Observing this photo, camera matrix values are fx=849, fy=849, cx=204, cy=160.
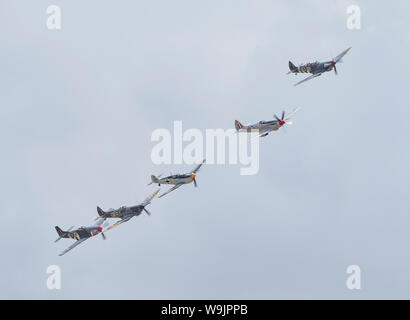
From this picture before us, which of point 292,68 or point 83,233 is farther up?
point 292,68

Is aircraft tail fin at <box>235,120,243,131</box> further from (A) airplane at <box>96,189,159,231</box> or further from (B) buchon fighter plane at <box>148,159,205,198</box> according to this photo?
(A) airplane at <box>96,189,159,231</box>

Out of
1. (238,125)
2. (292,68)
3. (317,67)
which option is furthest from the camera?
(292,68)

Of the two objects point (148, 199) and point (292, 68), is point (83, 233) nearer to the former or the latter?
point (148, 199)

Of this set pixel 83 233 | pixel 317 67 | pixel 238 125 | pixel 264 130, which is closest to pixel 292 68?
pixel 317 67

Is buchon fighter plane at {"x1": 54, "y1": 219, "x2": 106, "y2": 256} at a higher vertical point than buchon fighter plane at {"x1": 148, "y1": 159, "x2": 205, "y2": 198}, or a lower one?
lower

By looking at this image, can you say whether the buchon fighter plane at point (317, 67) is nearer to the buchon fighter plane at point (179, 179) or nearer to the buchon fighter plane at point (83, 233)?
the buchon fighter plane at point (179, 179)

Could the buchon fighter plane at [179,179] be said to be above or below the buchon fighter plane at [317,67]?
below

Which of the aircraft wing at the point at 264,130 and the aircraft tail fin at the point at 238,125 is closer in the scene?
the aircraft wing at the point at 264,130

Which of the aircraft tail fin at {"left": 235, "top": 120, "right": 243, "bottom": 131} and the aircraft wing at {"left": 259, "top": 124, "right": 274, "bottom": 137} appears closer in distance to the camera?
the aircraft wing at {"left": 259, "top": 124, "right": 274, "bottom": 137}

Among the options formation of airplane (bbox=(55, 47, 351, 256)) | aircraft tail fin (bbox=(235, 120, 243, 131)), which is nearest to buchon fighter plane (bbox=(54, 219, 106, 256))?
formation of airplane (bbox=(55, 47, 351, 256))

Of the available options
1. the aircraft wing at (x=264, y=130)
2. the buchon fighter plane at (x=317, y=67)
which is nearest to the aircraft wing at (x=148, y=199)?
the aircraft wing at (x=264, y=130)

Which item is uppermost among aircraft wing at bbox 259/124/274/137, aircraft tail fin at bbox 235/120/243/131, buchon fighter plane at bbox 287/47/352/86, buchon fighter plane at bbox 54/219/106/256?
buchon fighter plane at bbox 287/47/352/86
